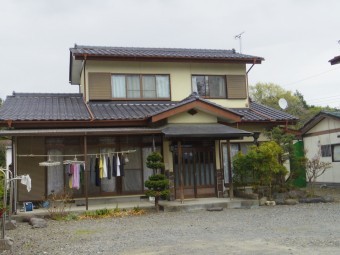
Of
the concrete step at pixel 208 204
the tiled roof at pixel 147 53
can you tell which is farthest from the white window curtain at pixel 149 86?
the concrete step at pixel 208 204

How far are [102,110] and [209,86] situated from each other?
16.0ft

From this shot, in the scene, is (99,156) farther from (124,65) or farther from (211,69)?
(211,69)

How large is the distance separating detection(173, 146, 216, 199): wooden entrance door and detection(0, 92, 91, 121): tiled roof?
3.86 metres

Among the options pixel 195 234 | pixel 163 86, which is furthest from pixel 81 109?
pixel 195 234

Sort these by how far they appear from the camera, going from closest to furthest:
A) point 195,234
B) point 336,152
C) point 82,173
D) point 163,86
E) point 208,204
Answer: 1. point 195,234
2. point 208,204
3. point 82,173
4. point 163,86
5. point 336,152

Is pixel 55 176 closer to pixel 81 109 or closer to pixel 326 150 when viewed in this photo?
pixel 81 109

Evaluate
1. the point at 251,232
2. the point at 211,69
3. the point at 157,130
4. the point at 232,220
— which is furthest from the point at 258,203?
the point at 211,69

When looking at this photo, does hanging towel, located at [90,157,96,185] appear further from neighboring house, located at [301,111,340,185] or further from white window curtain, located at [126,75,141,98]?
neighboring house, located at [301,111,340,185]

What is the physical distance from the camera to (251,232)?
374 inches

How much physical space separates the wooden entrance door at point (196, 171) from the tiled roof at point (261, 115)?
2.28m

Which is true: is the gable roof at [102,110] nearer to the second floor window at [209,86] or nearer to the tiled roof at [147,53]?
the second floor window at [209,86]

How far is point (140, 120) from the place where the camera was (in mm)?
15648

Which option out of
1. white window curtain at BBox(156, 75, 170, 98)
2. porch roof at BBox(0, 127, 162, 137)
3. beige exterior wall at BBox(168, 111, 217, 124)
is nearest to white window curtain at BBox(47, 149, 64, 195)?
porch roof at BBox(0, 127, 162, 137)

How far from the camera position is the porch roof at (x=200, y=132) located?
47.1 ft
